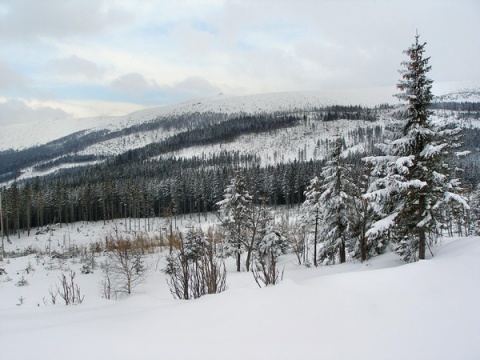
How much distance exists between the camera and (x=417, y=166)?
1296 cm

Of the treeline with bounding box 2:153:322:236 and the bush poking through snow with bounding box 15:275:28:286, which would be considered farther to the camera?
the treeline with bounding box 2:153:322:236

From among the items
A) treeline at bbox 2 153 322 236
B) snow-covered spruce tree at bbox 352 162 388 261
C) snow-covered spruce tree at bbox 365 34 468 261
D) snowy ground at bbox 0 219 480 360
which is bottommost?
treeline at bbox 2 153 322 236

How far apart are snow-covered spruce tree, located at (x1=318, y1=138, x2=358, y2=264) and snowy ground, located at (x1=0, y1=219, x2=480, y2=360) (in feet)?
46.1

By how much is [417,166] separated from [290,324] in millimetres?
11308

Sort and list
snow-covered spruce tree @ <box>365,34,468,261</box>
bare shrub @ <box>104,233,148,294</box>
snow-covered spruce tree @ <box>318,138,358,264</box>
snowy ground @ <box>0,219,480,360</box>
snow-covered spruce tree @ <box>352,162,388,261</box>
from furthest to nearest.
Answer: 1. snow-covered spruce tree @ <box>318,138,358,264</box>
2. bare shrub @ <box>104,233,148,294</box>
3. snow-covered spruce tree @ <box>352,162,388,261</box>
4. snow-covered spruce tree @ <box>365,34,468,261</box>
5. snowy ground @ <box>0,219,480,360</box>

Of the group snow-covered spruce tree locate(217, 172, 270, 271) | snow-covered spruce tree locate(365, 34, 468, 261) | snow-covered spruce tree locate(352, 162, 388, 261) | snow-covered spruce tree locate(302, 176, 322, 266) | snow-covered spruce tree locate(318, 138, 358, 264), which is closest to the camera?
snow-covered spruce tree locate(365, 34, 468, 261)

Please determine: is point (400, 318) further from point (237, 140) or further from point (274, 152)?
point (237, 140)

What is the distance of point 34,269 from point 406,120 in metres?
31.8

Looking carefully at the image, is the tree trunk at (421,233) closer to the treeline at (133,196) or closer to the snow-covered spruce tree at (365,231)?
the snow-covered spruce tree at (365,231)

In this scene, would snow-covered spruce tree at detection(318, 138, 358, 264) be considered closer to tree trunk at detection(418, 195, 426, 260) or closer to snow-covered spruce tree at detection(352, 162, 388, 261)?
snow-covered spruce tree at detection(352, 162, 388, 261)

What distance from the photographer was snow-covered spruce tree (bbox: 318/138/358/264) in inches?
861

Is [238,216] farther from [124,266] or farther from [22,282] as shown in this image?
[22,282]

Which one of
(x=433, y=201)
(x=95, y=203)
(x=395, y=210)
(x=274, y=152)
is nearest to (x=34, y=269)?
(x=395, y=210)

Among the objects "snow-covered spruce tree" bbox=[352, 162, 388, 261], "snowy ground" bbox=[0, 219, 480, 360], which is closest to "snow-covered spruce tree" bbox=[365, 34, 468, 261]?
"snow-covered spruce tree" bbox=[352, 162, 388, 261]
